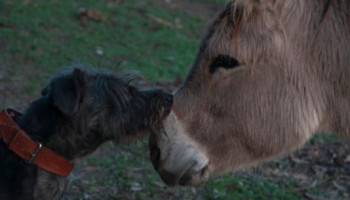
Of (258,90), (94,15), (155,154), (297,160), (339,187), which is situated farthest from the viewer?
(94,15)

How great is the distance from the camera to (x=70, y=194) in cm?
511

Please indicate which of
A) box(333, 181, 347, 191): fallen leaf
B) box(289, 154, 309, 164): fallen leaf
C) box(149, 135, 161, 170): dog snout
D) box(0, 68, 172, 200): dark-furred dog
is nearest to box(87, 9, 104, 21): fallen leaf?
box(289, 154, 309, 164): fallen leaf

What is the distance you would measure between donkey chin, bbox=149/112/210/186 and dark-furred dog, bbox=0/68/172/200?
0.28 m

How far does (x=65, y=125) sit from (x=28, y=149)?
1.11 ft

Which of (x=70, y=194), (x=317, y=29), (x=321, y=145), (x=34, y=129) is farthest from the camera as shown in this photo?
(x=321, y=145)

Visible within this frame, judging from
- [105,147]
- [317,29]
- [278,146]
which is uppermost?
[317,29]

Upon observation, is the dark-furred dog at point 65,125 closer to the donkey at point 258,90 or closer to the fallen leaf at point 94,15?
the donkey at point 258,90

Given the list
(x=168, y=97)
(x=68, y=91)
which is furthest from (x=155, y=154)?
(x=68, y=91)

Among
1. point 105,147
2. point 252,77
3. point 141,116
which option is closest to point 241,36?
point 252,77

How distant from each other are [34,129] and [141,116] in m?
0.78

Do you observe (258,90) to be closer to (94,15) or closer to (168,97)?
(168,97)

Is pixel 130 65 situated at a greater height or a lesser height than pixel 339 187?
lesser

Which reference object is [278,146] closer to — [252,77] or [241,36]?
[252,77]

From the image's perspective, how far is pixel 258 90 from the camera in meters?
3.40
